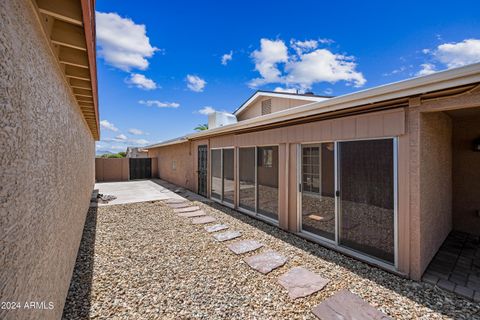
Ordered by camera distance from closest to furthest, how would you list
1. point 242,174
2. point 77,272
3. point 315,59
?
point 77,272 < point 242,174 < point 315,59

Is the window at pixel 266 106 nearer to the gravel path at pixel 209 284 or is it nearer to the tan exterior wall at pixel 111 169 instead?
the gravel path at pixel 209 284

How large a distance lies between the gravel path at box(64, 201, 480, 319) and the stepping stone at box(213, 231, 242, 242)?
0.53 ft

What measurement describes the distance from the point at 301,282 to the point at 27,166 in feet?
10.8

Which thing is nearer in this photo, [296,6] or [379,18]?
[379,18]

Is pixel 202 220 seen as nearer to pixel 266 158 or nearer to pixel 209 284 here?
pixel 266 158

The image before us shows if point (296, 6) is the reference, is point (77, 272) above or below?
below

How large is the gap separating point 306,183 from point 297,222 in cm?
94

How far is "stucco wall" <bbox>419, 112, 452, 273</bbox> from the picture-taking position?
324 cm

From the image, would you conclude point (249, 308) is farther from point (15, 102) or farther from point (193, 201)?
point (193, 201)

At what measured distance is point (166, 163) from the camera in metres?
15.4

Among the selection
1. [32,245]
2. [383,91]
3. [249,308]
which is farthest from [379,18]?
[32,245]

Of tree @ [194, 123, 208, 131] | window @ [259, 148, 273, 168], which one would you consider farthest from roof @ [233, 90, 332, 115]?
tree @ [194, 123, 208, 131]

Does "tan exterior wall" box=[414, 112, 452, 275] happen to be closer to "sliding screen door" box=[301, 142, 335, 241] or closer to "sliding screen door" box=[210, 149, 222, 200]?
"sliding screen door" box=[301, 142, 335, 241]

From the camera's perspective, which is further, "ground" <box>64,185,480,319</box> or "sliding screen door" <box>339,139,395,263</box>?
"sliding screen door" <box>339,139,395,263</box>
